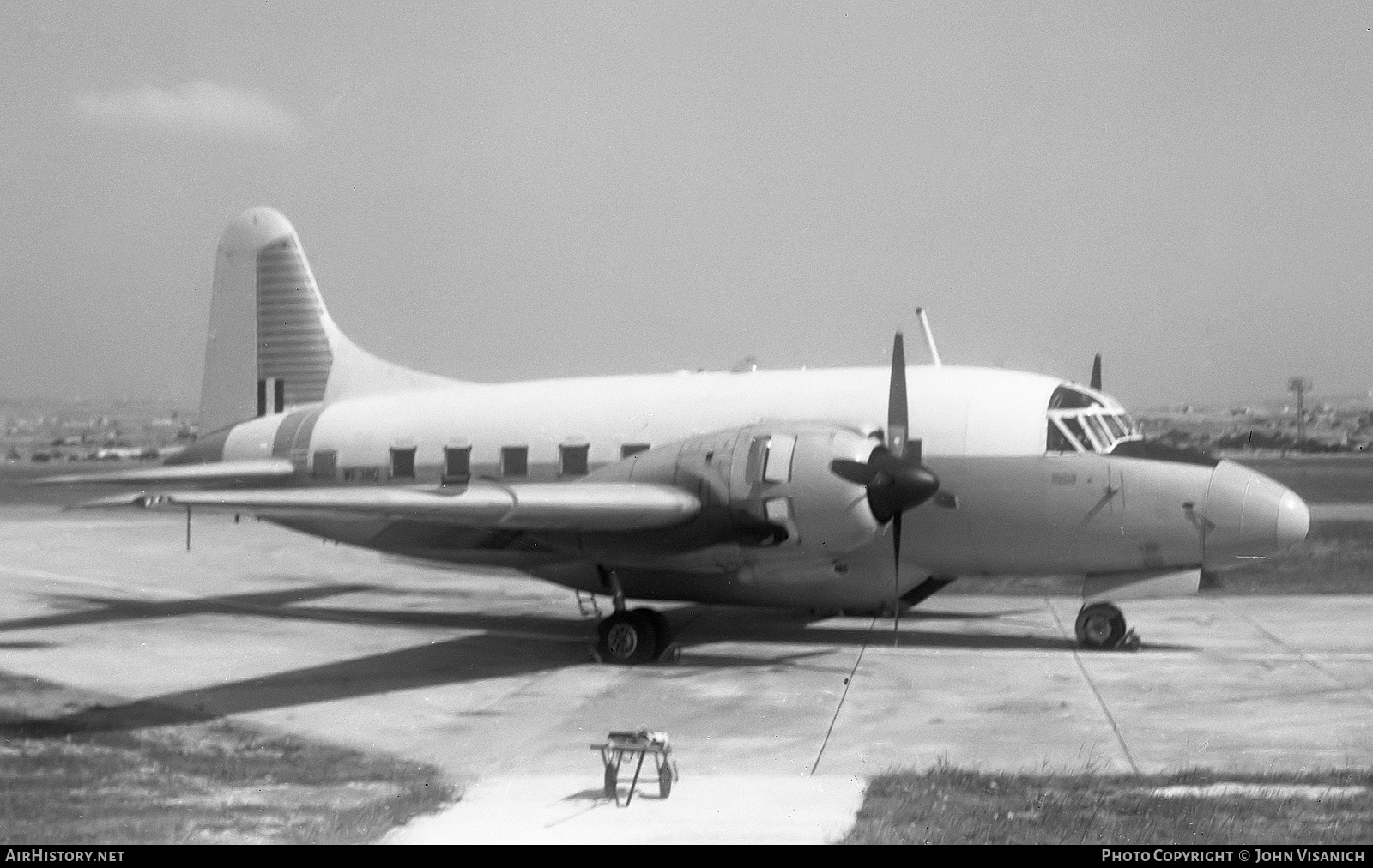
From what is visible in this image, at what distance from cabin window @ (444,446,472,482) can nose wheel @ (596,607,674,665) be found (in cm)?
425

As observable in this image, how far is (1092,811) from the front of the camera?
9.43 metres

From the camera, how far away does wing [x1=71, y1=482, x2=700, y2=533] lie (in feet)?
45.4

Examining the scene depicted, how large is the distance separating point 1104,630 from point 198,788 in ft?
35.8

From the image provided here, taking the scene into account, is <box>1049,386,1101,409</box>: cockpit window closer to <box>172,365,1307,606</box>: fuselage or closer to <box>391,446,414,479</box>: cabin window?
<box>172,365,1307,606</box>: fuselage

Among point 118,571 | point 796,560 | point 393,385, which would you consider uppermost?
point 393,385

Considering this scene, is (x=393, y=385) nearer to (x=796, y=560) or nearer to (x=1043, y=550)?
(x=796, y=560)

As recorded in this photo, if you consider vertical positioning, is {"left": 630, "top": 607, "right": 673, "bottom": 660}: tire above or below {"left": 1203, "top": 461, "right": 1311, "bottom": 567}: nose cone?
below

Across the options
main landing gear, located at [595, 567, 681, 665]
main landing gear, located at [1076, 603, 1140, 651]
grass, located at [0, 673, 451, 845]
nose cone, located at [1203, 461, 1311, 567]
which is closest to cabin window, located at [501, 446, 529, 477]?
main landing gear, located at [595, 567, 681, 665]

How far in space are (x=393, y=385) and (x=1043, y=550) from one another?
1121 centimetres

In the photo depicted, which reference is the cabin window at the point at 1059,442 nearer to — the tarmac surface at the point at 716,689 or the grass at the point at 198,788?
the tarmac surface at the point at 716,689

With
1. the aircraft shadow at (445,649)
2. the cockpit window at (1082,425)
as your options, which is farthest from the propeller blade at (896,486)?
the cockpit window at (1082,425)

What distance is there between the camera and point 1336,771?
10.5 metres

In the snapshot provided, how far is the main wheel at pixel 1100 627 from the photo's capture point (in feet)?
55.3
